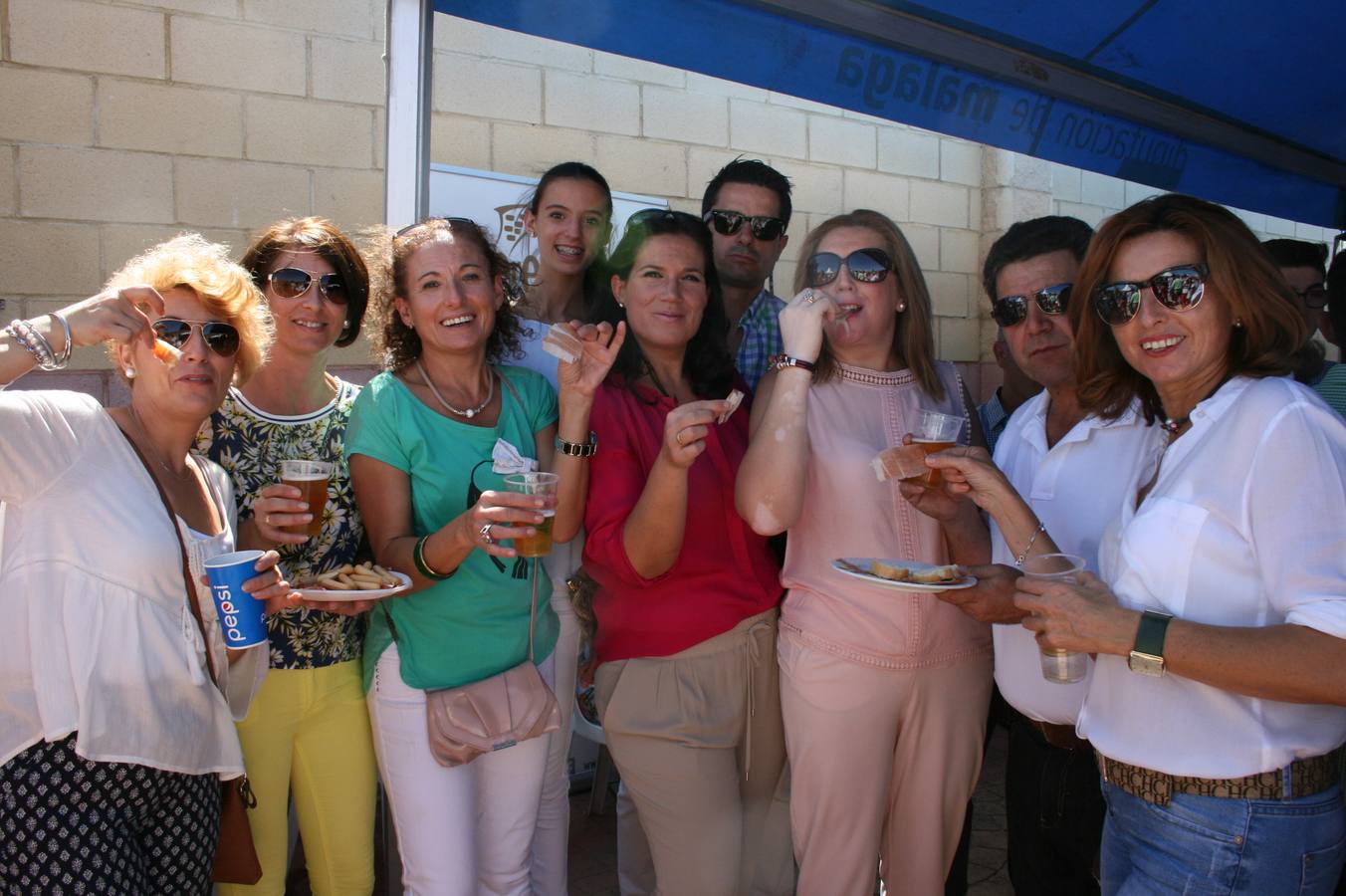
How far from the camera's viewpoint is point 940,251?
23.5ft

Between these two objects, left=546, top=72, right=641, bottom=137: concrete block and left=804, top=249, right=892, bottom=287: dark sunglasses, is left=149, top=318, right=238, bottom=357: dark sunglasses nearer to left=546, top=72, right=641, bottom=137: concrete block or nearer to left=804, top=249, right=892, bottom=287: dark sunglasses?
left=804, top=249, right=892, bottom=287: dark sunglasses

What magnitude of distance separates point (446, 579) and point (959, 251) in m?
5.81

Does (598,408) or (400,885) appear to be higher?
(598,408)

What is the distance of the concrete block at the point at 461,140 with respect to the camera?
5148mm

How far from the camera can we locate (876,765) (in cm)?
255

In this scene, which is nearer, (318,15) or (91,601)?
(91,601)

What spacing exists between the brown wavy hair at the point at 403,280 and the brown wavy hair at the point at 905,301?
3.06 ft

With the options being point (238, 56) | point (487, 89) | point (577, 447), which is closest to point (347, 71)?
point (238, 56)

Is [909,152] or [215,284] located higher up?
[909,152]

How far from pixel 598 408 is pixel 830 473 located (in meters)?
0.69

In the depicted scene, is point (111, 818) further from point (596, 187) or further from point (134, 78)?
point (134, 78)

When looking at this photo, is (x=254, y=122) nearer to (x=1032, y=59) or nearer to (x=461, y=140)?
(x=461, y=140)

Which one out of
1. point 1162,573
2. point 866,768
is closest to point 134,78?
point 866,768

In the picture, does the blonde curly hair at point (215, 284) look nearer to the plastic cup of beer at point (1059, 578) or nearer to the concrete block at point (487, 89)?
the plastic cup of beer at point (1059, 578)
